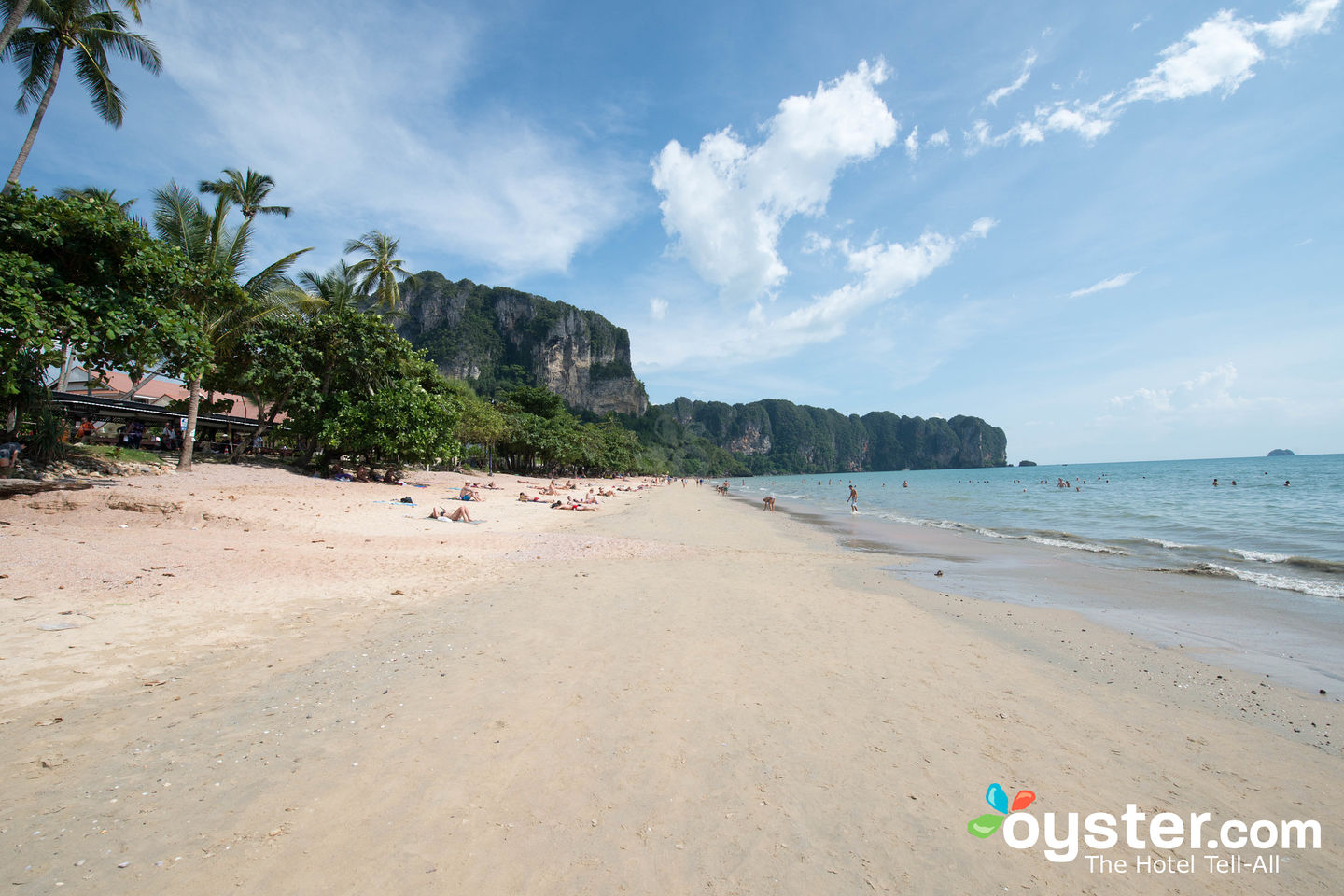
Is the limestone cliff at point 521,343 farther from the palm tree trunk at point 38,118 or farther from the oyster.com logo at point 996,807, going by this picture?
the oyster.com logo at point 996,807

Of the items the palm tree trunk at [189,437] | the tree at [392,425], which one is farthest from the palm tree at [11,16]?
the tree at [392,425]

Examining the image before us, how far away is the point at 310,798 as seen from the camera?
9.37 ft

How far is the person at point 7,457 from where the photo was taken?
12466 millimetres

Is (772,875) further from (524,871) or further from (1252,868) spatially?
(1252,868)

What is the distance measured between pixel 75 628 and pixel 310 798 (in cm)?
412

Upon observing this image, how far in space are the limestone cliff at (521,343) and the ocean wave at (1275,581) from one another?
11787cm

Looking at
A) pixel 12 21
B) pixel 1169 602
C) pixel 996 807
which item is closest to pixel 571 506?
pixel 1169 602

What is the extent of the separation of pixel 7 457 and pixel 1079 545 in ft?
98.4

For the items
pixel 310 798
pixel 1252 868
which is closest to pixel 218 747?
pixel 310 798

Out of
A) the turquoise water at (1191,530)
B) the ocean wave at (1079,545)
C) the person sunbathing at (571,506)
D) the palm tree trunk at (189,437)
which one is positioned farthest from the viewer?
the person sunbathing at (571,506)

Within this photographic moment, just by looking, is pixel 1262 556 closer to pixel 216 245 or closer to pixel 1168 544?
pixel 1168 544

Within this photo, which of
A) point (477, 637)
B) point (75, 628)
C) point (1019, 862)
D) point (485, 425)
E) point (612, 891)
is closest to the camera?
point (612, 891)

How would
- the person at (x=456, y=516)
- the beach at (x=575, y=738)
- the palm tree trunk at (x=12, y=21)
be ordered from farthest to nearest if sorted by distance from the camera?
the person at (x=456, y=516) → the palm tree trunk at (x=12, y=21) → the beach at (x=575, y=738)

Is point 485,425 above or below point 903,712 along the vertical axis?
above
